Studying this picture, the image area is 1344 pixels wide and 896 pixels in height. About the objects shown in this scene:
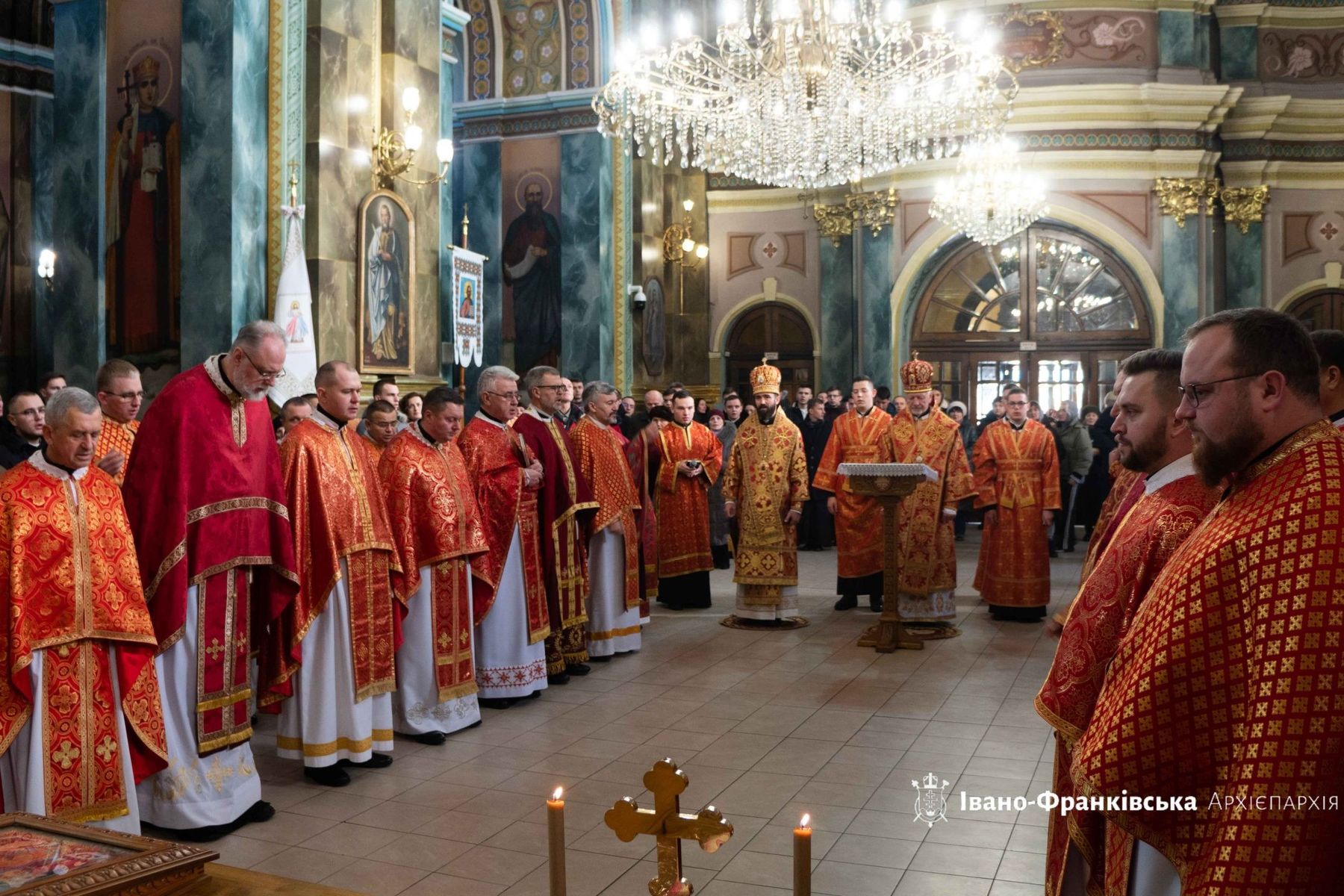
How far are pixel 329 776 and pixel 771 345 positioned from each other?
15.0 m

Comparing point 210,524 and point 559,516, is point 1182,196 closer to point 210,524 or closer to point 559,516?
point 559,516

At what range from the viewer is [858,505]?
33.6 feet

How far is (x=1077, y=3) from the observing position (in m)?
16.9

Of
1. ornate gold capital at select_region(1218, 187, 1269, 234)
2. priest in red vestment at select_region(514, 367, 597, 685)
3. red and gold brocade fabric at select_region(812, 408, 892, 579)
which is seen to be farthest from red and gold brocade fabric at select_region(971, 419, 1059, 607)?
ornate gold capital at select_region(1218, 187, 1269, 234)

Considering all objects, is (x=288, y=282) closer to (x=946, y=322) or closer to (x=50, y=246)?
(x=50, y=246)

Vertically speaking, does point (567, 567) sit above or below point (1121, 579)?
below

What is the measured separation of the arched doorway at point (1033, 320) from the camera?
57.3 feet

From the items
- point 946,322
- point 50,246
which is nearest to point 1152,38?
point 946,322

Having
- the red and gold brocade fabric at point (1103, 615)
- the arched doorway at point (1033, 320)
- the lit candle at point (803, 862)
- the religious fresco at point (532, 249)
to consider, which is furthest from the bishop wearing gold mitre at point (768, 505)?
the arched doorway at point (1033, 320)

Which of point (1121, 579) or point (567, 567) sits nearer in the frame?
point (1121, 579)

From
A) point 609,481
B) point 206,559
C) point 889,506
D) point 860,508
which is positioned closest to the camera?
point 206,559

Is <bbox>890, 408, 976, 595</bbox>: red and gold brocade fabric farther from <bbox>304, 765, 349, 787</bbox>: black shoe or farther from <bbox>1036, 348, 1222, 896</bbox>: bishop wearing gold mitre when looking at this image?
<bbox>1036, 348, 1222, 896</bbox>: bishop wearing gold mitre

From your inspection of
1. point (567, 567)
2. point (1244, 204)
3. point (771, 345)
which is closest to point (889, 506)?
point (567, 567)

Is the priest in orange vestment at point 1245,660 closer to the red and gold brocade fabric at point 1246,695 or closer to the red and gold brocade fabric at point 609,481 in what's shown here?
the red and gold brocade fabric at point 1246,695
